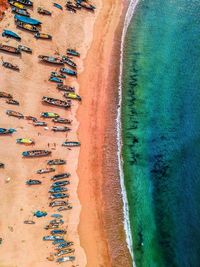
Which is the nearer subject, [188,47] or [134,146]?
[134,146]

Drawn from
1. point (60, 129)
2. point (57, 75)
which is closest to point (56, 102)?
point (60, 129)

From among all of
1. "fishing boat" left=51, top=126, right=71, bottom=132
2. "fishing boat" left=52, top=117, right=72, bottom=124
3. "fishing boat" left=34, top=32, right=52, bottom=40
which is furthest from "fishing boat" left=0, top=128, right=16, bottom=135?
"fishing boat" left=34, top=32, right=52, bottom=40

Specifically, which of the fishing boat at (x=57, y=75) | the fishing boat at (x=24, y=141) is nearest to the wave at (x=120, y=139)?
the fishing boat at (x=57, y=75)

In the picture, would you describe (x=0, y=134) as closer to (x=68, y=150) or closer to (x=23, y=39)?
(x=68, y=150)

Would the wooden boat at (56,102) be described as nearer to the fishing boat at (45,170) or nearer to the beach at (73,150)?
the beach at (73,150)

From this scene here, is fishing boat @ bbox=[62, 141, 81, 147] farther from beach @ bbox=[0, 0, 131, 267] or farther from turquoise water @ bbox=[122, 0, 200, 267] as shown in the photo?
turquoise water @ bbox=[122, 0, 200, 267]

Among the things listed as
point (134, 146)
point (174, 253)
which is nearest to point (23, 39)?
point (134, 146)

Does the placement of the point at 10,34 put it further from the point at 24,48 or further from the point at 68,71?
the point at 68,71
